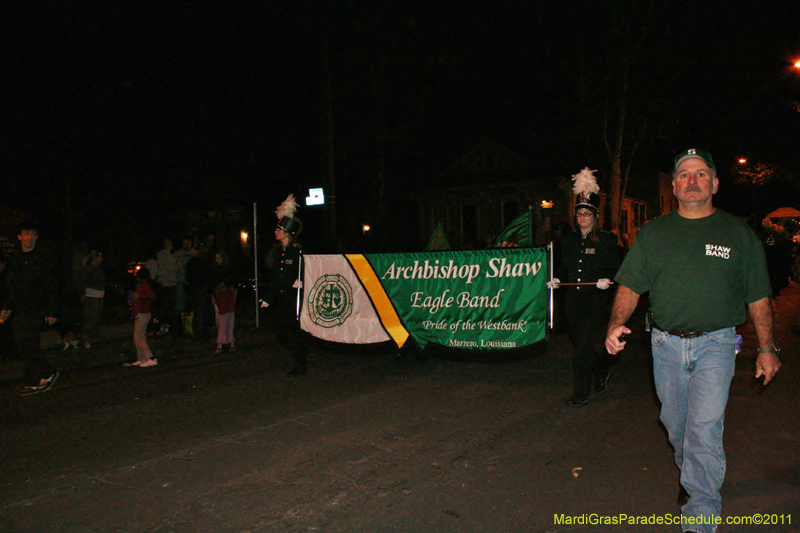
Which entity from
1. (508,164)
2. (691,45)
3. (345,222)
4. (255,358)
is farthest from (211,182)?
(255,358)

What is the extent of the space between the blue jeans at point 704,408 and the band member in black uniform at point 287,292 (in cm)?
548

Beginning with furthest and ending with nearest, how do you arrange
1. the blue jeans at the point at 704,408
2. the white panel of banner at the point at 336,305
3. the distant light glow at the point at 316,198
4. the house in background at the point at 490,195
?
the house in background at the point at 490,195 → the distant light glow at the point at 316,198 → the white panel of banner at the point at 336,305 → the blue jeans at the point at 704,408

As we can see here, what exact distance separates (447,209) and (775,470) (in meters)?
35.8

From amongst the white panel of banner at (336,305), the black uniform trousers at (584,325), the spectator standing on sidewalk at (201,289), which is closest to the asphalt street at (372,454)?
the black uniform trousers at (584,325)

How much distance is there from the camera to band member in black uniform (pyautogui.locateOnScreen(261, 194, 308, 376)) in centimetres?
831

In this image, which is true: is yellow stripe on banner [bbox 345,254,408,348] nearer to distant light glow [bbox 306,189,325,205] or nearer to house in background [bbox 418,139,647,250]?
distant light glow [bbox 306,189,325,205]

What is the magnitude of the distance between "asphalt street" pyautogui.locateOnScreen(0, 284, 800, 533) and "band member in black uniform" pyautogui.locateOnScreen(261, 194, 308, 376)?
43 centimetres

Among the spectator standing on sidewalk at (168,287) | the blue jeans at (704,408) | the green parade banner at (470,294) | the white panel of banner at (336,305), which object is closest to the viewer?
the blue jeans at (704,408)

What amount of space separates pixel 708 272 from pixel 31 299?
7437 millimetres

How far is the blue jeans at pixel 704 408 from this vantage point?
11.2ft

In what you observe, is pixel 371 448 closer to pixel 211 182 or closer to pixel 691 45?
pixel 691 45

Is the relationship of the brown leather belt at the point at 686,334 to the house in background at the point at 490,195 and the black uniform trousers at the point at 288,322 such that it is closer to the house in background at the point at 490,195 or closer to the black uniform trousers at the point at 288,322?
the black uniform trousers at the point at 288,322

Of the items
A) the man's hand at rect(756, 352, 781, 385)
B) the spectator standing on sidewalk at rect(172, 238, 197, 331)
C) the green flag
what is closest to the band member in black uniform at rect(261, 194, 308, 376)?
the green flag

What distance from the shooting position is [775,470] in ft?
15.2
